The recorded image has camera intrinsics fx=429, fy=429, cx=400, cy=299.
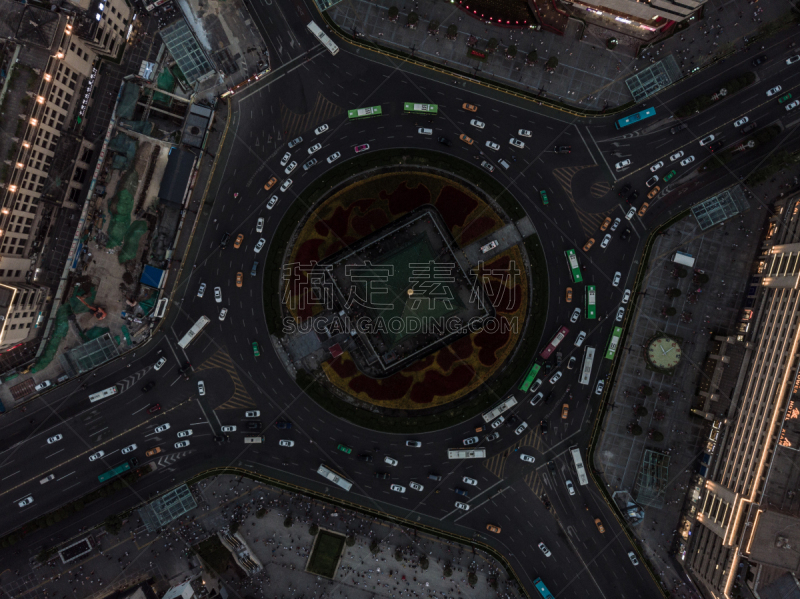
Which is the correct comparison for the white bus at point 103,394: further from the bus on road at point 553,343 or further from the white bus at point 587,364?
the white bus at point 587,364

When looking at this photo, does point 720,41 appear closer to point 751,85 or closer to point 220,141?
point 751,85

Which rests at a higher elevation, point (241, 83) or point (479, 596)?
point (241, 83)

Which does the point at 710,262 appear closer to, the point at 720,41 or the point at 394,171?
the point at 720,41

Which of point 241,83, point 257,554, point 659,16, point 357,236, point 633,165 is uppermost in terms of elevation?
point 659,16

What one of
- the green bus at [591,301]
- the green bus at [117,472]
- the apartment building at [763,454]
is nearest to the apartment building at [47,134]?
the green bus at [117,472]

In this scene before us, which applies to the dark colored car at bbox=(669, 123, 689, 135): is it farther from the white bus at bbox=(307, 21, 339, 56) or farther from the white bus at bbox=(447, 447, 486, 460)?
the white bus at bbox=(447, 447, 486, 460)

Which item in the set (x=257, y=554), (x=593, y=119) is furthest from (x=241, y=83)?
(x=257, y=554)
